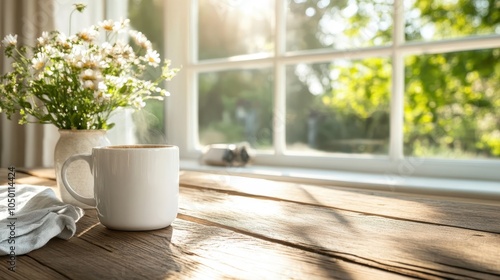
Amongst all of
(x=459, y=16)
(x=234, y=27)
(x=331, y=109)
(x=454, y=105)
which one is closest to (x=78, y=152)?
(x=331, y=109)

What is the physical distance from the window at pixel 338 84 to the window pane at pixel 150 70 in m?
0.06

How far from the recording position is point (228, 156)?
1.79m

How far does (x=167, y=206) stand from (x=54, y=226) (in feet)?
0.48

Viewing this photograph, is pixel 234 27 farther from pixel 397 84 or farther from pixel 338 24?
pixel 397 84

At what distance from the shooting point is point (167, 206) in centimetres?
66

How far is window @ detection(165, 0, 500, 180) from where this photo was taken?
64.2 inches

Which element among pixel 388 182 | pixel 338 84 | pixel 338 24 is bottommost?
pixel 388 182

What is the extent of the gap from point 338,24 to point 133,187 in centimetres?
140

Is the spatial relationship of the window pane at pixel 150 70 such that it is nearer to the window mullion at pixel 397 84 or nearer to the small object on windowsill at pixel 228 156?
the small object on windowsill at pixel 228 156

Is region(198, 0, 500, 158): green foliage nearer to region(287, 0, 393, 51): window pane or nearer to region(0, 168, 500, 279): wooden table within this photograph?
region(287, 0, 393, 51): window pane

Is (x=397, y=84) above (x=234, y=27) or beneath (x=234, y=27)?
beneath

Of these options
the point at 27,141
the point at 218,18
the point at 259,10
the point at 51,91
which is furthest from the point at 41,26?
the point at 51,91

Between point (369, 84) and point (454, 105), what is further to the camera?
point (454, 105)

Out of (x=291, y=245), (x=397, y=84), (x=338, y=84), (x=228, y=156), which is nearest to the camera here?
(x=291, y=245)
